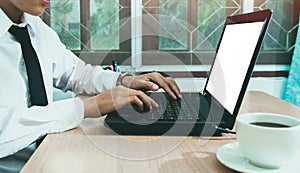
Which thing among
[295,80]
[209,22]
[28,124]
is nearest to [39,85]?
[28,124]

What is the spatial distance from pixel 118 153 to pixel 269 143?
315 millimetres

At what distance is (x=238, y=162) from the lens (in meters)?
0.71

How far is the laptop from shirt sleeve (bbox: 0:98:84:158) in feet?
0.37

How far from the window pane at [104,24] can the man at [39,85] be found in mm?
752

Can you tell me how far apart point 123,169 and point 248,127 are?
0.81 feet

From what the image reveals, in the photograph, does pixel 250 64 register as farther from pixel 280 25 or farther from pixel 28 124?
pixel 280 25

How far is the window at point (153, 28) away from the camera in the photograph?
224cm

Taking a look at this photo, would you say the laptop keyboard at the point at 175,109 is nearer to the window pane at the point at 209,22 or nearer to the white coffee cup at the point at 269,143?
the white coffee cup at the point at 269,143

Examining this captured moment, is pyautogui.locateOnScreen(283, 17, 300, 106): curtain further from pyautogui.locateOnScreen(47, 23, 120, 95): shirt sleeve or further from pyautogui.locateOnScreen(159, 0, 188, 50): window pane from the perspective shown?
pyautogui.locateOnScreen(47, 23, 120, 95): shirt sleeve

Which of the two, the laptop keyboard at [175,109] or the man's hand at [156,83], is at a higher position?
the man's hand at [156,83]

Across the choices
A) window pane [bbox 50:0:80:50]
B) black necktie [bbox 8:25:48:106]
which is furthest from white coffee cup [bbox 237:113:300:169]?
window pane [bbox 50:0:80:50]

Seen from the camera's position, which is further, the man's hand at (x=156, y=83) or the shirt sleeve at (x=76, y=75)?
the shirt sleeve at (x=76, y=75)

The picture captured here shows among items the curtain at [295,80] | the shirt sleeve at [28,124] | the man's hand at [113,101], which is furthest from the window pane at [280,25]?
the shirt sleeve at [28,124]

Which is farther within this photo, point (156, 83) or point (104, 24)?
point (104, 24)
